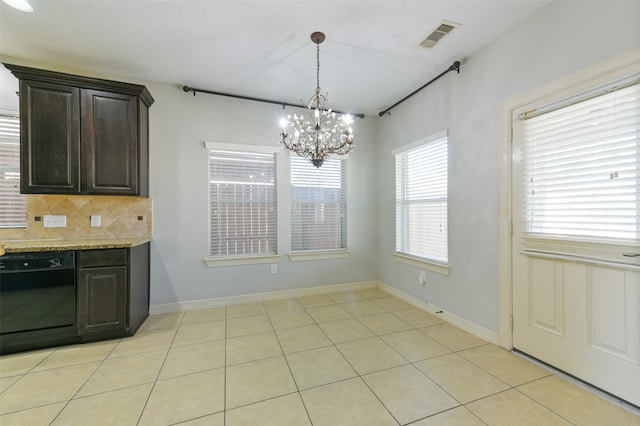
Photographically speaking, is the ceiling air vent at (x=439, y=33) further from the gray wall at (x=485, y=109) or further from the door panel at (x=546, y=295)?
the door panel at (x=546, y=295)

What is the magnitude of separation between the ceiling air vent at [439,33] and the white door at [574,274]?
0.91 metres

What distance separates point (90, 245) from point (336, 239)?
2.90 metres

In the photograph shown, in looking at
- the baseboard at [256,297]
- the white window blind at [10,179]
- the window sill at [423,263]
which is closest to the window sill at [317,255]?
the baseboard at [256,297]

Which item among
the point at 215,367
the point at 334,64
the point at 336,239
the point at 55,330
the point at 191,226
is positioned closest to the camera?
the point at 215,367

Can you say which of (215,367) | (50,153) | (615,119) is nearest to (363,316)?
(215,367)

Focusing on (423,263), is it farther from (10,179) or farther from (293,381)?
(10,179)

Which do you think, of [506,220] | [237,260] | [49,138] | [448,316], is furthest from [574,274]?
[49,138]

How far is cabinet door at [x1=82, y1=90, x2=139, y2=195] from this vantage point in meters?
2.67

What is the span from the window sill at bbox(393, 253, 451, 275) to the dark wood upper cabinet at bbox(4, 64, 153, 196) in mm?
3346

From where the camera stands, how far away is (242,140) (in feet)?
11.4

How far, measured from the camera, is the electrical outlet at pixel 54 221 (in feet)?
9.11

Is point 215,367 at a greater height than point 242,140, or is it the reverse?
point 242,140

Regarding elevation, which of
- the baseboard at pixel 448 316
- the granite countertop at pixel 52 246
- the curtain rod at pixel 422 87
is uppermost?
the curtain rod at pixel 422 87

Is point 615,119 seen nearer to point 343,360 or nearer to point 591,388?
point 591,388
